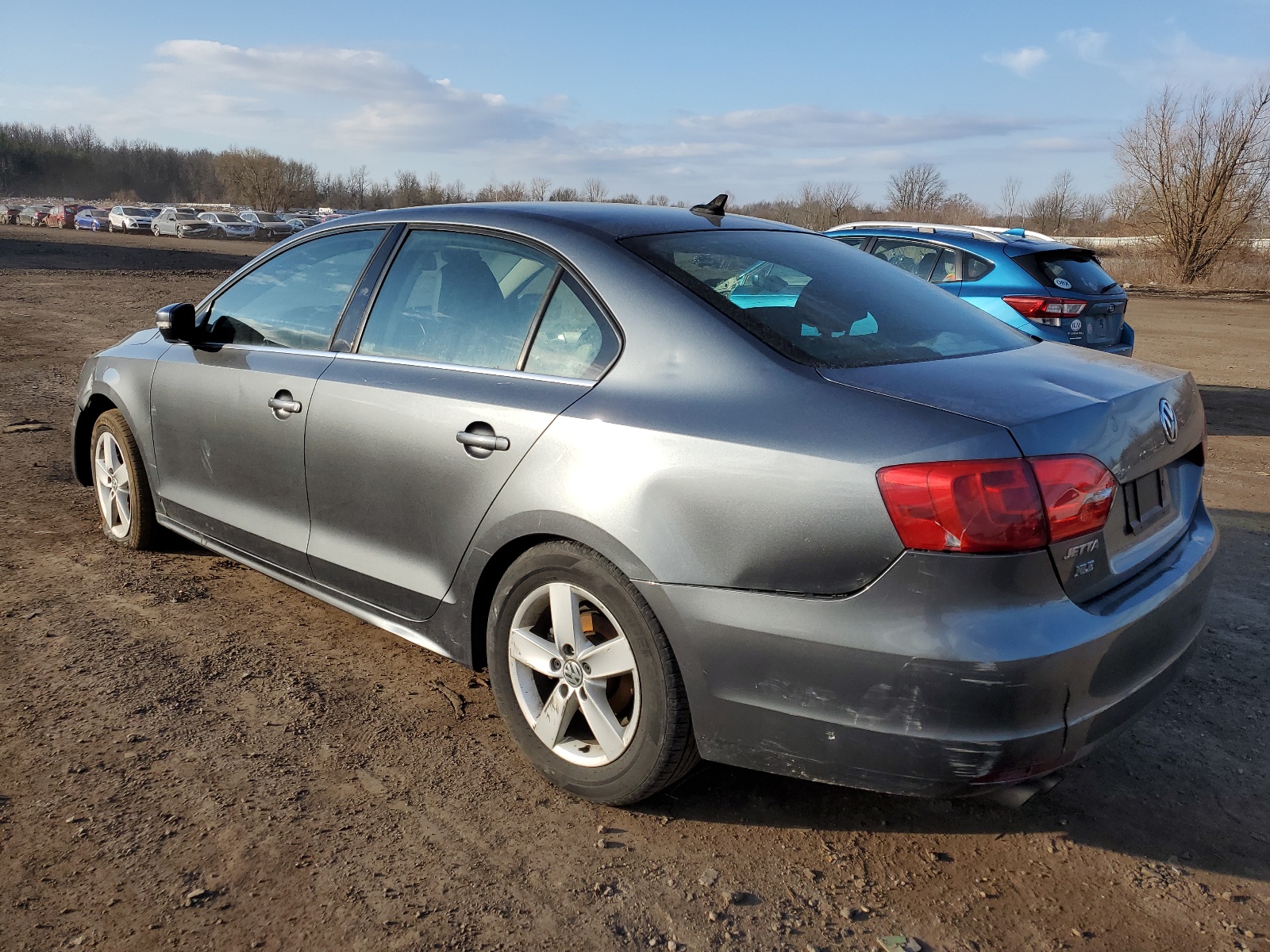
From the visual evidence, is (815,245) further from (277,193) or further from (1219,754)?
(277,193)

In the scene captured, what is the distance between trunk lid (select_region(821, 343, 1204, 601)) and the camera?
2.31m

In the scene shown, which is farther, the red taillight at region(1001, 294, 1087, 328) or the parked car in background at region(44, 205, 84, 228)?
the parked car in background at region(44, 205, 84, 228)

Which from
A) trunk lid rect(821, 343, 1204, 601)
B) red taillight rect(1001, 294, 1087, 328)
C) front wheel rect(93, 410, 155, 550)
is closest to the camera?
trunk lid rect(821, 343, 1204, 601)

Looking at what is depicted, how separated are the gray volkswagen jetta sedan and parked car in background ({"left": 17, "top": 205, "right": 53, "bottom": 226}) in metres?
69.3

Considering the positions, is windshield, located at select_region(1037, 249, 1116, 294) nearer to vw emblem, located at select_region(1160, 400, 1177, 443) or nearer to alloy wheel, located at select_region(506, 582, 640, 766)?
vw emblem, located at select_region(1160, 400, 1177, 443)

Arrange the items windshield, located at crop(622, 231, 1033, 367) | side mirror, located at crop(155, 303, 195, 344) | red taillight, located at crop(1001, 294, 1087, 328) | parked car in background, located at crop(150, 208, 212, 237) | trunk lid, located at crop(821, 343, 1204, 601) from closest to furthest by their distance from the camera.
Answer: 1. trunk lid, located at crop(821, 343, 1204, 601)
2. windshield, located at crop(622, 231, 1033, 367)
3. side mirror, located at crop(155, 303, 195, 344)
4. red taillight, located at crop(1001, 294, 1087, 328)
5. parked car in background, located at crop(150, 208, 212, 237)

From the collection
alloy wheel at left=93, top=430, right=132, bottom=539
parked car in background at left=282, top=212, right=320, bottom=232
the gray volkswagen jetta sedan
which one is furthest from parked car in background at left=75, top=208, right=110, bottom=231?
the gray volkswagen jetta sedan

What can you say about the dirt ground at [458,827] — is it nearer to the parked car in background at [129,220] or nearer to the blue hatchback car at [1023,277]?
the blue hatchback car at [1023,277]

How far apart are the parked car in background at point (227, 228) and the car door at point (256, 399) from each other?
53.7m

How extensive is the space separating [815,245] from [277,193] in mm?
100998

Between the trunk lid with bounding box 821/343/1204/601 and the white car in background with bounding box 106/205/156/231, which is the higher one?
the white car in background with bounding box 106/205/156/231

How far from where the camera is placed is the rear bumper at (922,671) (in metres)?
2.20

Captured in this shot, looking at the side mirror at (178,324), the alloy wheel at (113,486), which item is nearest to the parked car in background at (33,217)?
the alloy wheel at (113,486)

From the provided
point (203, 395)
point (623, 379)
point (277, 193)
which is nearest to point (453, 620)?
point (623, 379)
